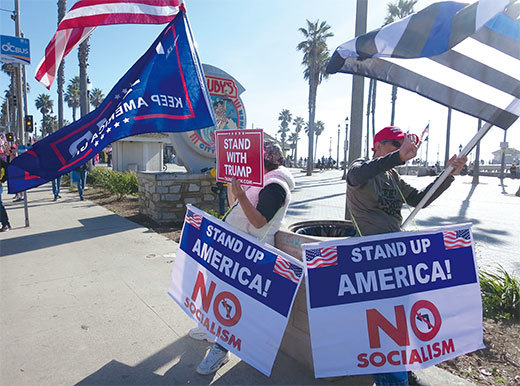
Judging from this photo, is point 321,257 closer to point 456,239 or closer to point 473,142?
point 456,239

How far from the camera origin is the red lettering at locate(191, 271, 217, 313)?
278cm

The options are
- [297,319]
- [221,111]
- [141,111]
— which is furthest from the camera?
[221,111]

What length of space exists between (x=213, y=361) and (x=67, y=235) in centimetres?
559

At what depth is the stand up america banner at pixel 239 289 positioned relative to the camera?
7.91 ft

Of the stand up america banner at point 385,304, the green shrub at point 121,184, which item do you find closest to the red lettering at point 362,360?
the stand up america banner at point 385,304

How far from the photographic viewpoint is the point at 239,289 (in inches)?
103

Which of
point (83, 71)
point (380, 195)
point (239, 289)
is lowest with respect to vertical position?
point (239, 289)

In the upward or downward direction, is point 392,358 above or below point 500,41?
below

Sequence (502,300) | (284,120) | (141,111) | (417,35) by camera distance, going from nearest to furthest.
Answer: (417,35)
(141,111)
(502,300)
(284,120)

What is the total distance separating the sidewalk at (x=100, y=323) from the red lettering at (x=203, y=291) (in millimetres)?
500

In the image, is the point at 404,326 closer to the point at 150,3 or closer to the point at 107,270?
the point at 150,3

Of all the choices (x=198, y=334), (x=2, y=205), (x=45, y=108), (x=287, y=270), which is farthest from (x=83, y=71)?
(x=45, y=108)

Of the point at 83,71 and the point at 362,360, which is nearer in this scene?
the point at 362,360

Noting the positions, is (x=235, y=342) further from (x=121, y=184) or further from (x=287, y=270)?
(x=121, y=184)
